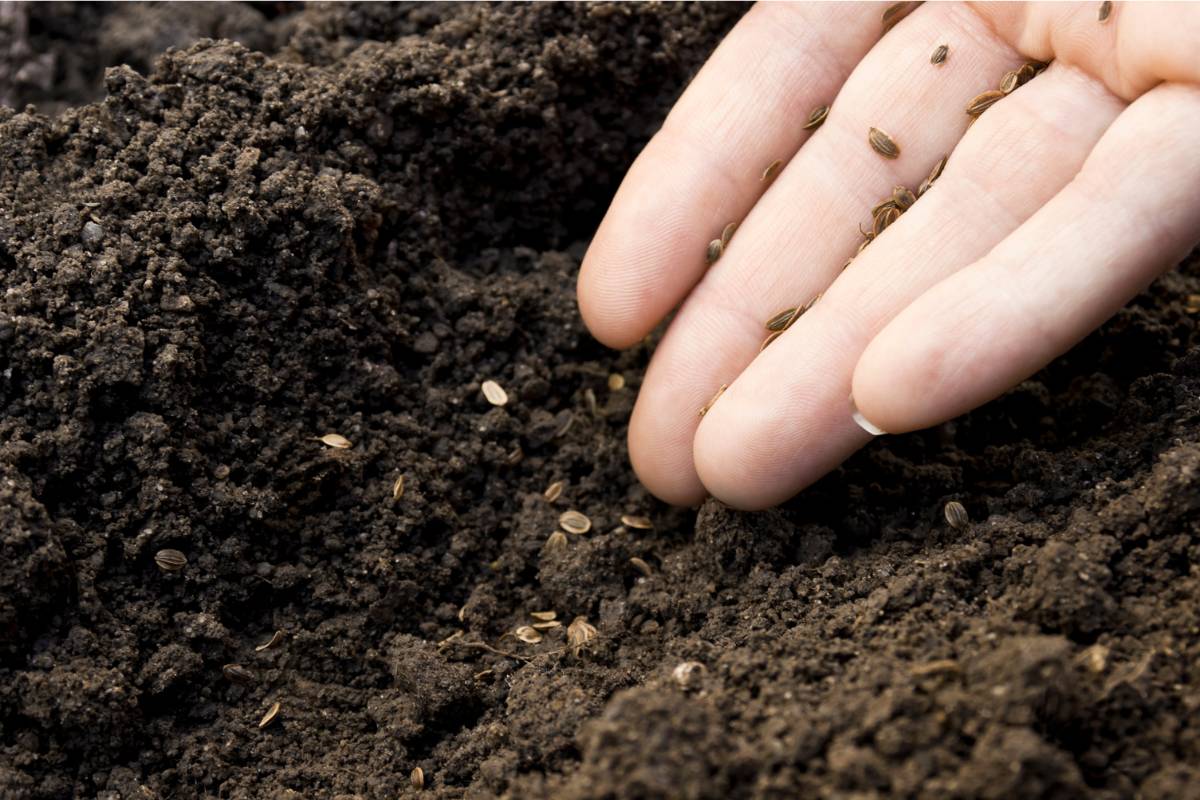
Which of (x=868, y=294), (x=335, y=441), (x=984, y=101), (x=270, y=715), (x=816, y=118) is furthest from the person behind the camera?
(x=816, y=118)

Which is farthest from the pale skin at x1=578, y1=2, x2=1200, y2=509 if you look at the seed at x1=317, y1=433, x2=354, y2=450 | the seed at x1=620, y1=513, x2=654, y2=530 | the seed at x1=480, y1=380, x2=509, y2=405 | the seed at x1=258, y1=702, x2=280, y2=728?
the seed at x1=258, y1=702, x2=280, y2=728

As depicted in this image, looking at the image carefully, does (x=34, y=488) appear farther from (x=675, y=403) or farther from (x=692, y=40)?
(x=692, y=40)

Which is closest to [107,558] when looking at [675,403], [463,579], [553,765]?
[463,579]

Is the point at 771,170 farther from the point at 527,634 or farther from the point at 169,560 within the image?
the point at 169,560

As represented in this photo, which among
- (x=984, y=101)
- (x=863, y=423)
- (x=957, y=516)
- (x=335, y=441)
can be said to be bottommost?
(x=335, y=441)

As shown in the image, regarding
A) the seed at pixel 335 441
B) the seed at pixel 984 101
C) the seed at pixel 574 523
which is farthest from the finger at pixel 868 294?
the seed at pixel 335 441

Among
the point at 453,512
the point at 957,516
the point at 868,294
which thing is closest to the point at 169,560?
the point at 453,512

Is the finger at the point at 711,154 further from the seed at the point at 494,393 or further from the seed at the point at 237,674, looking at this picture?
the seed at the point at 237,674

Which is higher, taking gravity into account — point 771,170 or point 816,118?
point 816,118
